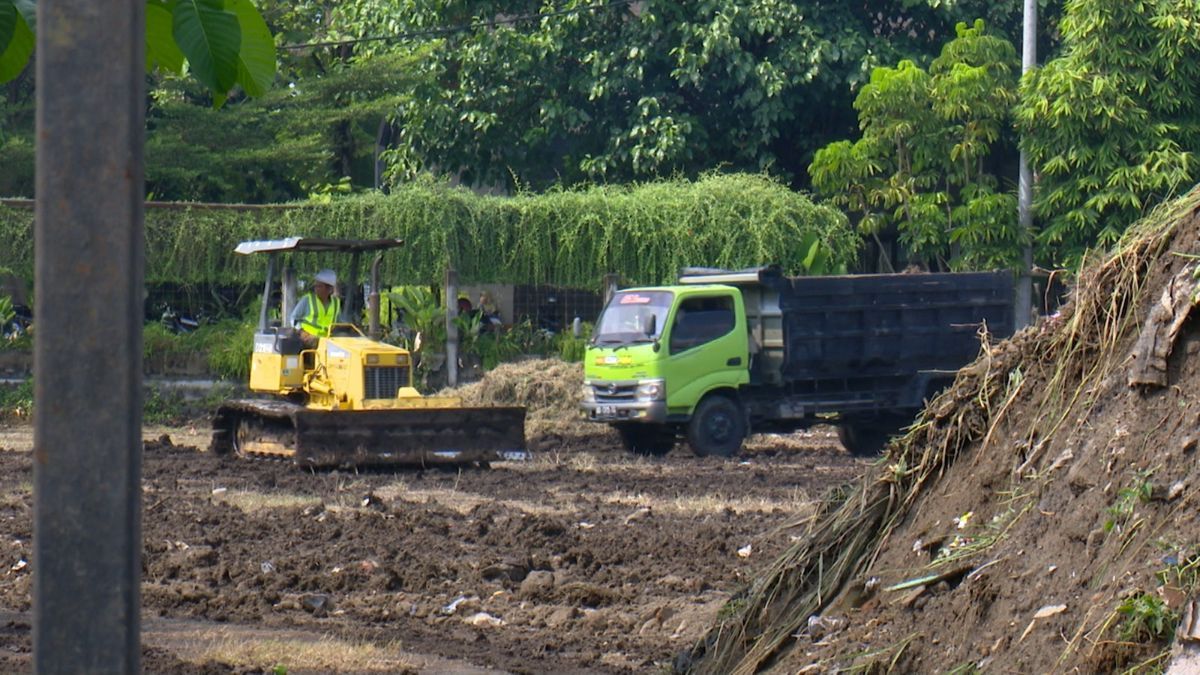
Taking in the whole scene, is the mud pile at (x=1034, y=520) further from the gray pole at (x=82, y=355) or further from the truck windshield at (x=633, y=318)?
the truck windshield at (x=633, y=318)

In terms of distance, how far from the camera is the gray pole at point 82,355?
10.2 feet

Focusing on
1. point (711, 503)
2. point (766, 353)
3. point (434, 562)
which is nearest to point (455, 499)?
point (711, 503)

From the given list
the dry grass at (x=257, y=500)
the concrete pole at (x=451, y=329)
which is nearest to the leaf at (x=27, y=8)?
the dry grass at (x=257, y=500)

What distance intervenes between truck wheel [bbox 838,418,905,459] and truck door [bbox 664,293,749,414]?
201cm

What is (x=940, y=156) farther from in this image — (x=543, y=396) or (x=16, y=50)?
(x=16, y=50)

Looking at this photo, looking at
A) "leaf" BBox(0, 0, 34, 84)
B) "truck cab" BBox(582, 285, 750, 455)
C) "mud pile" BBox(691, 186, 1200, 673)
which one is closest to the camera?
"leaf" BBox(0, 0, 34, 84)

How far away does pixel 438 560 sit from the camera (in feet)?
36.3

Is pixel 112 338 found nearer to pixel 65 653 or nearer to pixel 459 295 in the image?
pixel 65 653

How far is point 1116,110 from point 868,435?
6.92 m

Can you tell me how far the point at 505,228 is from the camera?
24438mm

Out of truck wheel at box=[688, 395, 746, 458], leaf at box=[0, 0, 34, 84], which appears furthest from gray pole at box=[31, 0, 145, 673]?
truck wheel at box=[688, 395, 746, 458]

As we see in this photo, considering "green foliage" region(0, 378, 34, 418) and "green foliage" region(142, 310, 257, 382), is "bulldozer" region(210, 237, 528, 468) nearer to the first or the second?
"green foliage" region(142, 310, 257, 382)

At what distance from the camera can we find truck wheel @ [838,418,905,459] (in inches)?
795

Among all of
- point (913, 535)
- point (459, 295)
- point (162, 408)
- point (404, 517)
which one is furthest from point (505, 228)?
point (913, 535)
